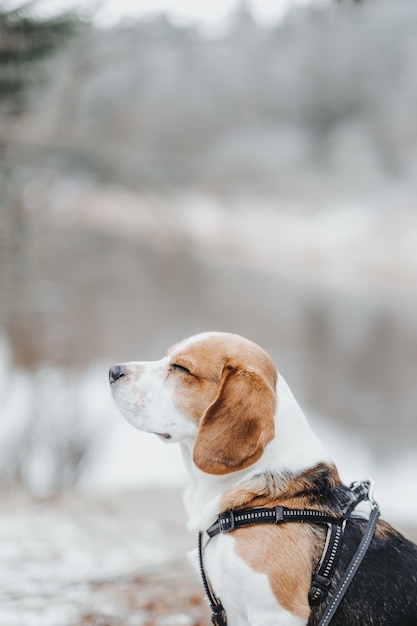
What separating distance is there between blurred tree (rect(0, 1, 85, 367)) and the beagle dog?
7051 millimetres

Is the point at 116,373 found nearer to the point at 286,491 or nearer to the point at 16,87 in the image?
the point at 286,491

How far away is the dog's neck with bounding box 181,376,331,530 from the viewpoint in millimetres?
2873

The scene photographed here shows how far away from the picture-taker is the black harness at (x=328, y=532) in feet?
8.64

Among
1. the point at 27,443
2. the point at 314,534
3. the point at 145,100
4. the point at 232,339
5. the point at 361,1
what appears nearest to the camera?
the point at 314,534

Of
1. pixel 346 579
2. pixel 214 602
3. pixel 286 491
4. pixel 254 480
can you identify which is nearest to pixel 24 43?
pixel 254 480

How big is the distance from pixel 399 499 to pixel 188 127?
17703 millimetres

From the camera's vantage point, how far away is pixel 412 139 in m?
30.3

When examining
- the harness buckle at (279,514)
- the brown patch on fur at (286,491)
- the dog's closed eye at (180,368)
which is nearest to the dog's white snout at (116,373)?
the dog's closed eye at (180,368)

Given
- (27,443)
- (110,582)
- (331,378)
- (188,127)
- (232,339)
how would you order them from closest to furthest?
(232,339) → (110,582) → (27,443) → (331,378) → (188,127)

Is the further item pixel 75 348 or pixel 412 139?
pixel 412 139

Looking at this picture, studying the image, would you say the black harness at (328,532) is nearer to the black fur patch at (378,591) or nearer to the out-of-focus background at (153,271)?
the black fur patch at (378,591)

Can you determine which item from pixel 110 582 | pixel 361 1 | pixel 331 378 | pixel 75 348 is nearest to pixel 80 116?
pixel 75 348

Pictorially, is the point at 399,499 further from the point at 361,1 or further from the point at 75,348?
the point at 361,1

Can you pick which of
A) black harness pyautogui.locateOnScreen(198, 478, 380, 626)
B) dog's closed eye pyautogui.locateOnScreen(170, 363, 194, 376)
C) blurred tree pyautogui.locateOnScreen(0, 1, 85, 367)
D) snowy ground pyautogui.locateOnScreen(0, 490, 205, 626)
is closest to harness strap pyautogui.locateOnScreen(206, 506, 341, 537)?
black harness pyautogui.locateOnScreen(198, 478, 380, 626)
